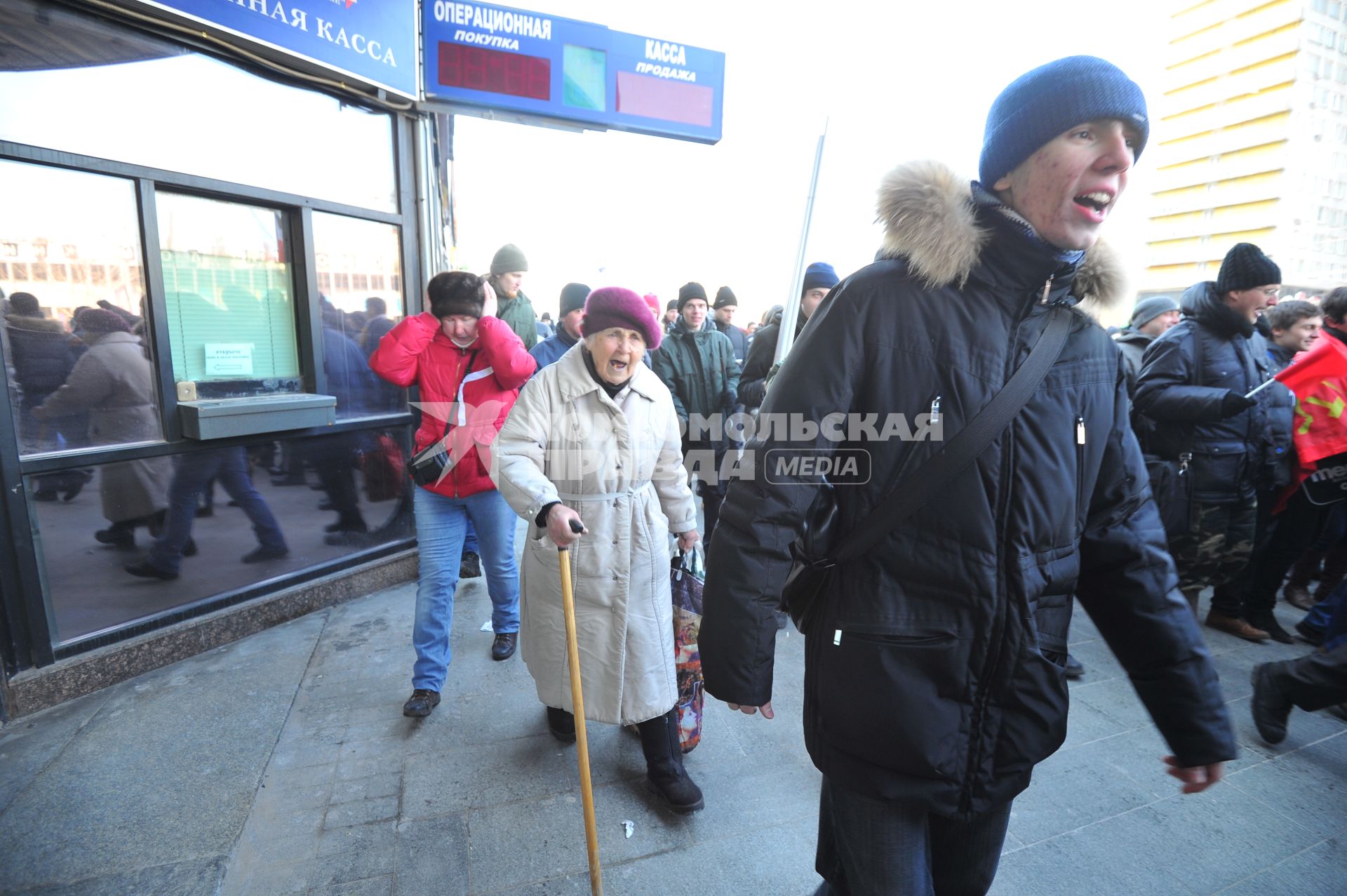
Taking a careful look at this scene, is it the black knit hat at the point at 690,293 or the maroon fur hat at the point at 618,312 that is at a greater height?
the black knit hat at the point at 690,293

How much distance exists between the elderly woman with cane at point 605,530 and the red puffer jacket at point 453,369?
0.96 metres

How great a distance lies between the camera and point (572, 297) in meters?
4.94

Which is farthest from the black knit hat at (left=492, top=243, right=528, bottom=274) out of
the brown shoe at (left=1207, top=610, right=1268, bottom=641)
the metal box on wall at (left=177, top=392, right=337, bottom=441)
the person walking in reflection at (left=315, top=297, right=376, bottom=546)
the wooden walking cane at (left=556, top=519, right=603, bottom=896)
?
the brown shoe at (left=1207, top=610, right=1268, bottom=641)

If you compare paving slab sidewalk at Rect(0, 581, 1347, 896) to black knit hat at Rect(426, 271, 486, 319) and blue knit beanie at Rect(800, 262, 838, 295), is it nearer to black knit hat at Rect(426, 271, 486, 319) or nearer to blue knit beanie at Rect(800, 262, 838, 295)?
black knit hat at Rect(426, 271, 486, 319)

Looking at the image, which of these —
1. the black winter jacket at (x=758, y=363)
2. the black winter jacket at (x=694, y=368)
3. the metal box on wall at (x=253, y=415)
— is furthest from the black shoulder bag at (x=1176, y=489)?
the metal box on wall at (x=253, y=415)

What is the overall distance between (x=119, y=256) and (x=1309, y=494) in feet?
23.6

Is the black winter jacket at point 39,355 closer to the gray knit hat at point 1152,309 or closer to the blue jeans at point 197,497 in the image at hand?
the blue jeans at point 197,497

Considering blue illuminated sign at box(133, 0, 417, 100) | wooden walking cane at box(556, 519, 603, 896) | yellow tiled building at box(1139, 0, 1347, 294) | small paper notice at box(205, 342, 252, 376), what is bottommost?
wooden walking cane at box(556, 519, 603, 896)

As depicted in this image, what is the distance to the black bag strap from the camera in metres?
1.28

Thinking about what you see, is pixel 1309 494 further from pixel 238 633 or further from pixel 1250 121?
pixel 1250 121

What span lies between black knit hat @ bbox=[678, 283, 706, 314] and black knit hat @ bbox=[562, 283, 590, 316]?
78 centimetres

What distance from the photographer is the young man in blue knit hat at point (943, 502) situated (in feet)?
4.26

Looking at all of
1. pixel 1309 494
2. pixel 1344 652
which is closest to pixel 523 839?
pixel 1344 652

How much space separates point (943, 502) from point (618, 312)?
1575 millimetres
